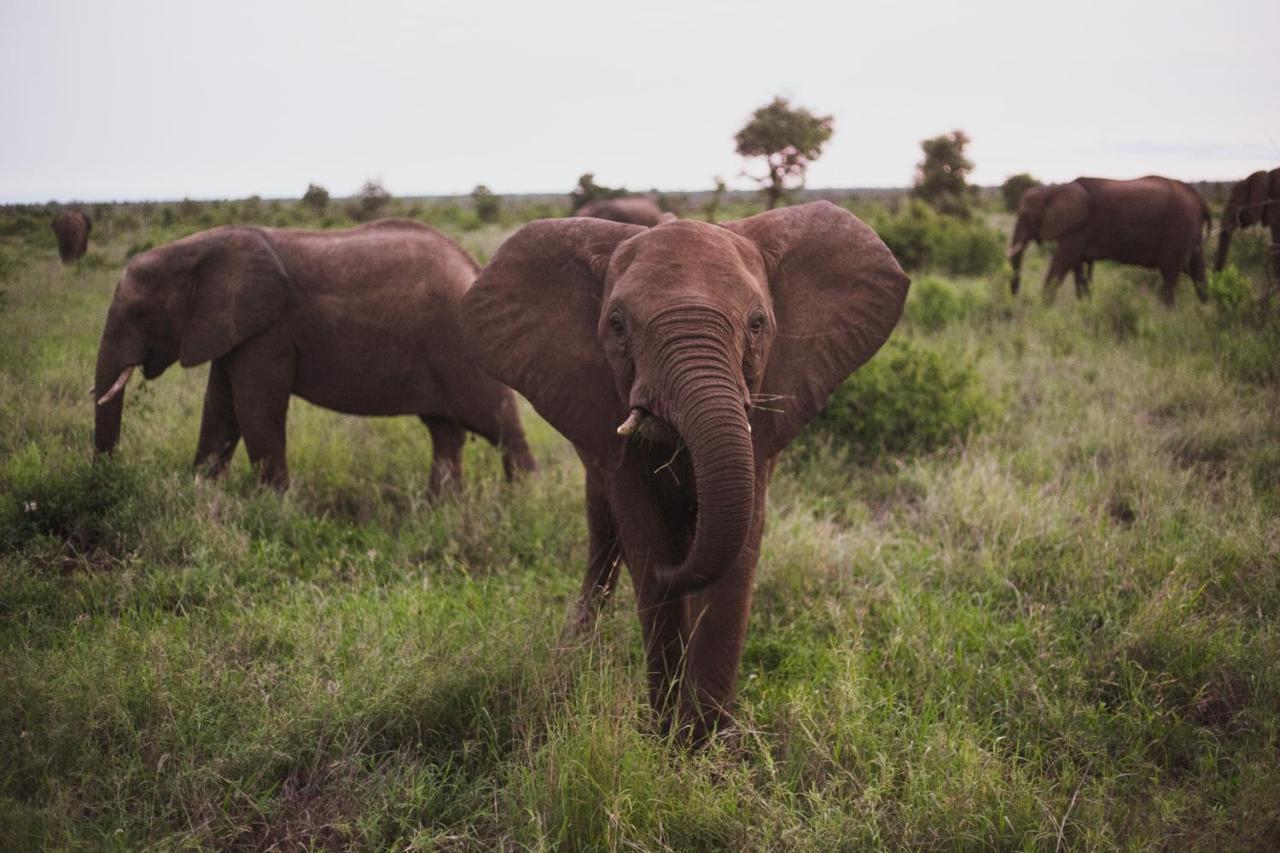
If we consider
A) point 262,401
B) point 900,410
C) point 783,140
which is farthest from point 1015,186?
point 262,401

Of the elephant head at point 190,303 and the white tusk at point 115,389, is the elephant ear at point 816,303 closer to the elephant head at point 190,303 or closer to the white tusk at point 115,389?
the elephant head at point 190,303

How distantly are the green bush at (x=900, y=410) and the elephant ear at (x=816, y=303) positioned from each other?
3.57 m

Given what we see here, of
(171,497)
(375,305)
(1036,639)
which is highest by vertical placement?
(375,305)

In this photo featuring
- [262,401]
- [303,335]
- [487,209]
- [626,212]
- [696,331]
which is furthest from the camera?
[487,209]

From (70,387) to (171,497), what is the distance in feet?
4.05

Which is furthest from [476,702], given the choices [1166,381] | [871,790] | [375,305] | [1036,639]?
[1166,381]

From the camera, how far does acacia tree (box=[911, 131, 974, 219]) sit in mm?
30578

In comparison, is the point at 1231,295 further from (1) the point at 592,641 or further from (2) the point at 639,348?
(2) the point at 639,348

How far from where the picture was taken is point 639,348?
2.91m

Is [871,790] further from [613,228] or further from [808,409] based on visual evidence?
[613,228]

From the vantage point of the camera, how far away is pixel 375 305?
6.28m

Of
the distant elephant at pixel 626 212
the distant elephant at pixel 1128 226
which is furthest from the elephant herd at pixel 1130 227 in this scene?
the distant elephant at pixel 626 212

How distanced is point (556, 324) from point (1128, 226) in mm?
12879

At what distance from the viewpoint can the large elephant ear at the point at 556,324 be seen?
11.0ft
